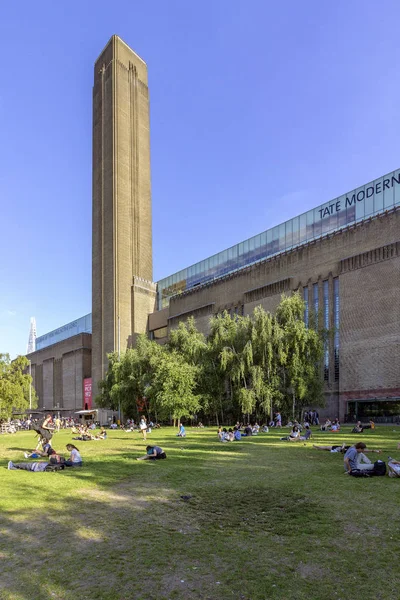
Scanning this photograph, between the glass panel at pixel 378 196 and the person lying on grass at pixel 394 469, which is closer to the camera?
the person lying on grass at pixel 394 469

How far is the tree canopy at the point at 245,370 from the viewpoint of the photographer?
129 ft

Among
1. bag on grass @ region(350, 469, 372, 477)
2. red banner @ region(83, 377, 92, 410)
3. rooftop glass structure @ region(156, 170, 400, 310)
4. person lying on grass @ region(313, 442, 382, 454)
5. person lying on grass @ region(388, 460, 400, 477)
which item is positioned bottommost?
red banner @ region(83, 377, 92, 410)

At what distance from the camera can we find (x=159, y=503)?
976 centimetres

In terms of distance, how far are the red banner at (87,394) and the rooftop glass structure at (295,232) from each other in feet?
60.3

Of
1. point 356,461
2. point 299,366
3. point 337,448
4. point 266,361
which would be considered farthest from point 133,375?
point 356,461

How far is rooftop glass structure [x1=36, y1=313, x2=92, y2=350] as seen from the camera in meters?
96.2

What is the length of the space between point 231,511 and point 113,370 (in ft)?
153

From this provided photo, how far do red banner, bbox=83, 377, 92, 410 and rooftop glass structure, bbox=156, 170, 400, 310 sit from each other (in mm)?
18393

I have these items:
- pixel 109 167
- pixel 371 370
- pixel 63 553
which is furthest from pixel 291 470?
pixel 109 167

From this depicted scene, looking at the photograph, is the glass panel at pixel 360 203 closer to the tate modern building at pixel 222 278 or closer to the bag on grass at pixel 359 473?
the tate modern building at pixel 222 278

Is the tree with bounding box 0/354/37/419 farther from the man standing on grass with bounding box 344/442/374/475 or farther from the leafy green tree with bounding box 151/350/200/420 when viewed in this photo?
the man standing on grass with bounding box 344/442/374/475

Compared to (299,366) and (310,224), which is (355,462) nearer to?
(299,366)

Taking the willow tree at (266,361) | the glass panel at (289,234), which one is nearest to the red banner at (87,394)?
the glass panel at (289,234)

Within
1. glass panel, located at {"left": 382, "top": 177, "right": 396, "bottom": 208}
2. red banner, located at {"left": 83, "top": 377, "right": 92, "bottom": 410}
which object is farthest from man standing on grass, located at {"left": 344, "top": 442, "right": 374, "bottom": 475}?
red banner, located at {"left": 83, "top": 377, "right": 92, "bottom": 410}
